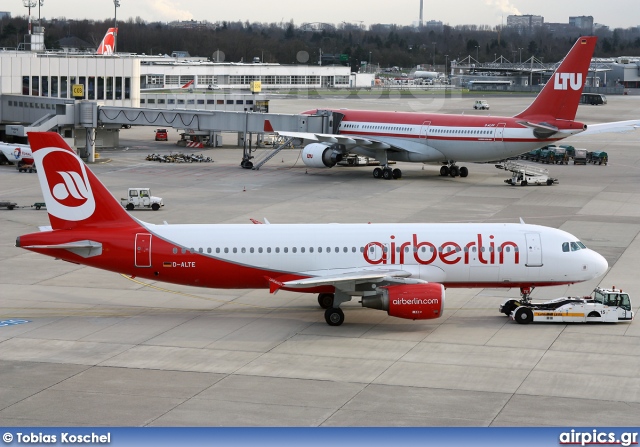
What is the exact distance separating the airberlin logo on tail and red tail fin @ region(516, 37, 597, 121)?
5006cm

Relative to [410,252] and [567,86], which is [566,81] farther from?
[410,252]

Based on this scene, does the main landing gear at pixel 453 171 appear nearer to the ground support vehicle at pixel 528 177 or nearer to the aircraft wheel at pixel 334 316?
the ground support vehicle at pixel 528 177

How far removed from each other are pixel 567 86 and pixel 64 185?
52506 millimetres

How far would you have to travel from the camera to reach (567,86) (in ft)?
268

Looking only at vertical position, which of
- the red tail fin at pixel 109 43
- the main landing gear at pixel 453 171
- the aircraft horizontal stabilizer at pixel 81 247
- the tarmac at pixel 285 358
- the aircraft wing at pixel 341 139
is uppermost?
the red tail fin at pixel 109 43

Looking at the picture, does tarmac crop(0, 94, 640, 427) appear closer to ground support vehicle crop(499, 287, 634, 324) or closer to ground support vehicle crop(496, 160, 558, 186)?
ground support vehicle crop(499, 287, 634, 324)

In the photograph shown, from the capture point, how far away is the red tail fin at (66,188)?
4019 cm

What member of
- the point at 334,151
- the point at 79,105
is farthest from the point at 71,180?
the point at 79,105

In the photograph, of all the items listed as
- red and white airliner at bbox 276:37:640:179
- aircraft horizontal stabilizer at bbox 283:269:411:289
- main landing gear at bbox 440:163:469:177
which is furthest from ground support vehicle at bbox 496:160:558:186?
aircraft horizontal stabilizer at bbox 283:269:411:289

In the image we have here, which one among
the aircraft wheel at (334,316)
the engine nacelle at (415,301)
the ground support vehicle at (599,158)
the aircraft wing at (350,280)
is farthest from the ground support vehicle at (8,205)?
the ground support vehicle at (599,158)

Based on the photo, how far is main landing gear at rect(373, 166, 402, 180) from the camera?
284 feet

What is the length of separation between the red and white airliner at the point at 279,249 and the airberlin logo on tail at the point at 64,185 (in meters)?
0.04

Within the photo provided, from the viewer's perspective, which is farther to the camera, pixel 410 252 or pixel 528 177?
pixel 528 177

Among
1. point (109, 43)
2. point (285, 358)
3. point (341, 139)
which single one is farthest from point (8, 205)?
point (109, 43)
